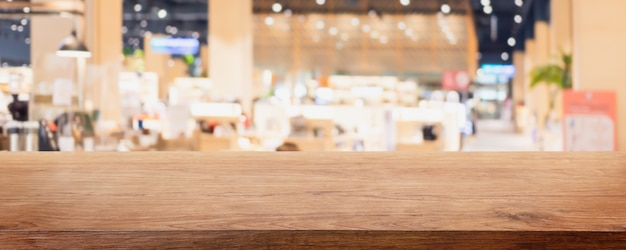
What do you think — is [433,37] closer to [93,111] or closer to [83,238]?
[93,111]

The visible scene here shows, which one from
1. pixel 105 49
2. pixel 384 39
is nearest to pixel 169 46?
pixel 384 39

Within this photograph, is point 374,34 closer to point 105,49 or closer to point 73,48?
point 105,49

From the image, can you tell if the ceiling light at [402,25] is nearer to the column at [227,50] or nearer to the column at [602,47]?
the column at [227,50]

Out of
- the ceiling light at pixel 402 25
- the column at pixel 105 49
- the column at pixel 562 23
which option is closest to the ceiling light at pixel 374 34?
the ceiling light at pixel 402 25

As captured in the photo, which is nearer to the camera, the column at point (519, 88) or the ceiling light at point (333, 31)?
the ceiling light at point (333, 31)

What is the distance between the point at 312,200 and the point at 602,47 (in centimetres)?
549

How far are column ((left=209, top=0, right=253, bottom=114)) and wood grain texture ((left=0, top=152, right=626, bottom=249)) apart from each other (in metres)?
13.1

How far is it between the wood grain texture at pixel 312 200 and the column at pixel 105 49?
25.3 feet

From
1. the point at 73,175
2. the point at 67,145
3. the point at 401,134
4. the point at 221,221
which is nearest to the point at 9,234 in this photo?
the point at 73,175

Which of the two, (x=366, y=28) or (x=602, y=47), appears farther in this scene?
(x=366, y=28)

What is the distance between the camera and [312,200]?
59.2 inches

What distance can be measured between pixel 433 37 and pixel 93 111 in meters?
20.2

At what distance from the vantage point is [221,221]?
55.7 inches

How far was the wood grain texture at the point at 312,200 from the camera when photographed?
1.39 meters
